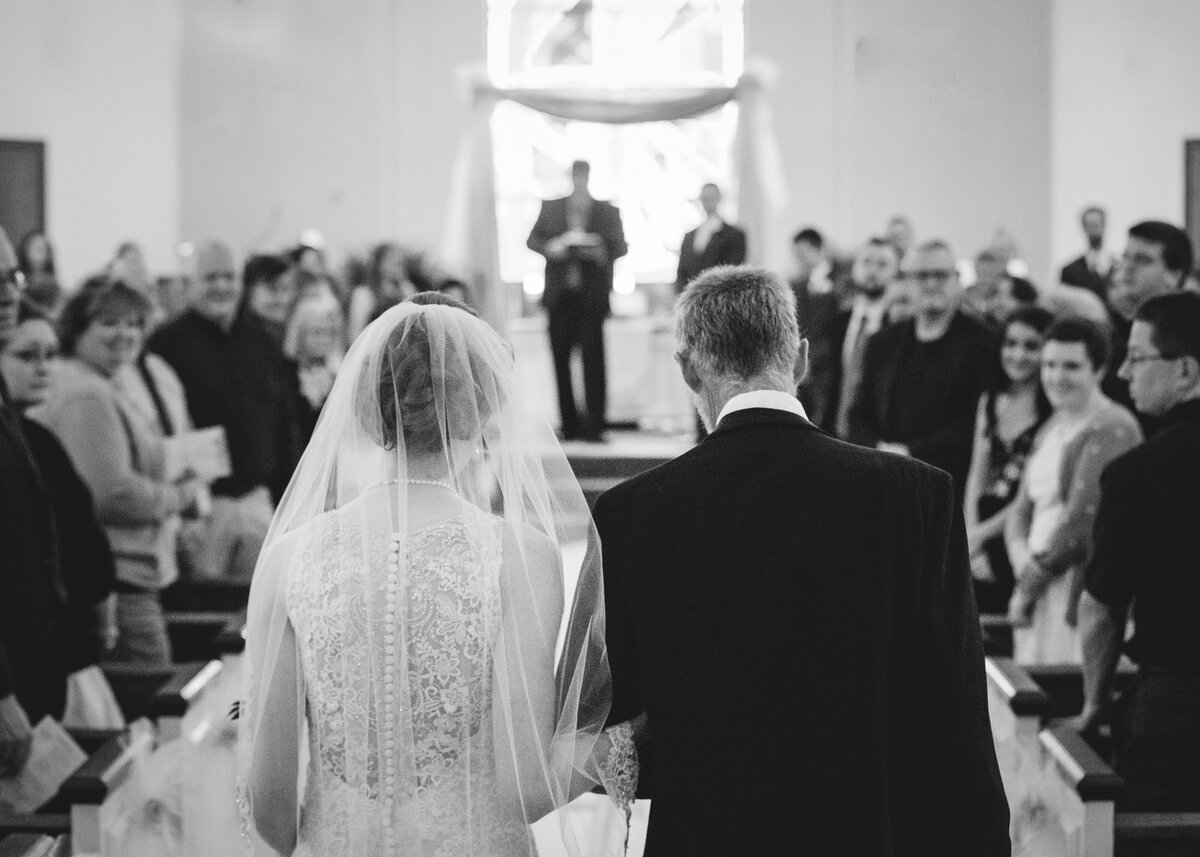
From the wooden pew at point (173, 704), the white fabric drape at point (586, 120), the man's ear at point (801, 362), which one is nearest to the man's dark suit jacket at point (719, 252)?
the white fabric drape at point (586, 120)

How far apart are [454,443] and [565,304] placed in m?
7.43

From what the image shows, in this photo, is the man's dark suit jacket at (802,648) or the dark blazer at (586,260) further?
the dark blazer at (586,260)

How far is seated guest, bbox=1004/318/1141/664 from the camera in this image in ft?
13.7

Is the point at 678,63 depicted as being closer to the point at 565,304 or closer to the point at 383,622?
the point at 565,304

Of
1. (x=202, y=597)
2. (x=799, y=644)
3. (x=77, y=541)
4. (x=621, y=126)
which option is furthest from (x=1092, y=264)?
(x=799, y=644)

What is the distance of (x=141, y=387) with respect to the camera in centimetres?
504

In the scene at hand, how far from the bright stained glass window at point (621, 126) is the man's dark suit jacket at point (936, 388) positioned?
26.3 feet

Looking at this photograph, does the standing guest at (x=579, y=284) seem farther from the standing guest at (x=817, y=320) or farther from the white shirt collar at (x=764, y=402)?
the white shirt collar at (x=764, y=402)

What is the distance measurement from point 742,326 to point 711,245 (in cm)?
803

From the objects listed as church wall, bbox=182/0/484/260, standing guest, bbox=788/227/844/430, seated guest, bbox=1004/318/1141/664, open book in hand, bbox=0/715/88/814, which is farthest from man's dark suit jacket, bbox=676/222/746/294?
open book in hand, bbox=0/715/88/814

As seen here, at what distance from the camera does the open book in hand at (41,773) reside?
337cm

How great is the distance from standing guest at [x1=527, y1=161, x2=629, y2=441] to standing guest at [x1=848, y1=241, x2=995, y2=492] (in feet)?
13.2

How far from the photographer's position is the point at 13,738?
10.7 feet

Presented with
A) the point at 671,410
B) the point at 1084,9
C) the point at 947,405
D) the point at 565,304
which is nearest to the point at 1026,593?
the point at 947,405
